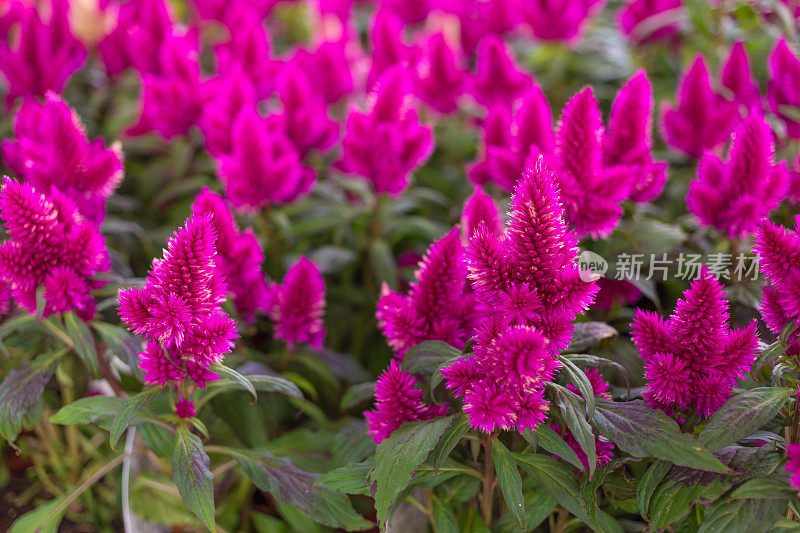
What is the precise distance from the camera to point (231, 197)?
5.18 ft

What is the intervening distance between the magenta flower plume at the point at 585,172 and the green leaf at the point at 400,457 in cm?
43

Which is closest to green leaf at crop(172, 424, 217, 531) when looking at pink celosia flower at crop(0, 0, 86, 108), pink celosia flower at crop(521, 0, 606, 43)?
pink celosia flower at crop(0, 0, 86, 108)

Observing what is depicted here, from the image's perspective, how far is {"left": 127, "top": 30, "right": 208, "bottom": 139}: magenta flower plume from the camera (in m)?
1.82

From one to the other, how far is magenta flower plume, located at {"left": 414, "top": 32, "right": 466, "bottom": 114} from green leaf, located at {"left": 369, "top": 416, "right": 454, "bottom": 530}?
115 centimetres

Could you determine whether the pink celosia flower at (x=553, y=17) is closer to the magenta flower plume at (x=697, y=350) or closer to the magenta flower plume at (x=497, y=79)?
the magenta flower plume at (x=497, y=79)

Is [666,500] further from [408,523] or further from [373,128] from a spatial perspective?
[373,128]

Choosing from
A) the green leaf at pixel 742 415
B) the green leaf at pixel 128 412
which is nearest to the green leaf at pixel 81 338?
the green leaf at pixel 128 412

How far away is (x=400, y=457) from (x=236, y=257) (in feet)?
Answer: 1.63

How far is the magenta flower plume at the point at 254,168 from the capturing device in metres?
1.54

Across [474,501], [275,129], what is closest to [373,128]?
[275,129]

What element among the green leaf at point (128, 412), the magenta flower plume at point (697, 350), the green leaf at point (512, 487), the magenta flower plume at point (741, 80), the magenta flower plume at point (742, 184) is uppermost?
the magenta flower plume at point (741, 80)

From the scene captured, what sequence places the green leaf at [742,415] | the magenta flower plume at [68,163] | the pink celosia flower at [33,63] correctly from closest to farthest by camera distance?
the green leaf at [742,415]
the magenta flower plume at [68,163]
the pink celosia flower at [33,63]

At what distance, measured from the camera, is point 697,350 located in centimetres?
102

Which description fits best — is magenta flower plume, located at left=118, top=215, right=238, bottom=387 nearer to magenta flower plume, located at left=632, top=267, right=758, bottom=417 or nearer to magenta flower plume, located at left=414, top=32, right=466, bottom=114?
magenta flower plume, located at left=632, top=267, right=758, bottom=417
